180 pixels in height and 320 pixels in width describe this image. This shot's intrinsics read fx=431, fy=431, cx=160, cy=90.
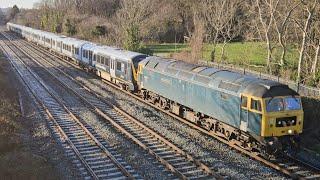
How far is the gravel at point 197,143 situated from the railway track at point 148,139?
0.48 metres

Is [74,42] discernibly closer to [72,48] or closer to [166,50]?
[72,48]

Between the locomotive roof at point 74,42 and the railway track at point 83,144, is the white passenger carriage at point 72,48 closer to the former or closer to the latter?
the locomotive roof at point 74,42

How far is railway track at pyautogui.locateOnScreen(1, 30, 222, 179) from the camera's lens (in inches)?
584

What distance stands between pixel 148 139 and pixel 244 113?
15.1 ft

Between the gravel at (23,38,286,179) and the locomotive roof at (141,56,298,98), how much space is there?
2.33 m

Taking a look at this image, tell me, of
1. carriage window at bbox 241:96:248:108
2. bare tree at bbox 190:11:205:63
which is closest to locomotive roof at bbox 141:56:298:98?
carriage window at bbox 241:96:248:108

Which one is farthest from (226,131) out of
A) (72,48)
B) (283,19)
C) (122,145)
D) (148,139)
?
(72,48)

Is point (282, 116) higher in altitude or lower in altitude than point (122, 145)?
higher

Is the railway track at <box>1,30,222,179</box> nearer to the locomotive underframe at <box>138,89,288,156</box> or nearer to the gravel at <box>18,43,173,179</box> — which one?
the gravel at <box>18,43,173,179</box>

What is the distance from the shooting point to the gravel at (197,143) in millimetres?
14869

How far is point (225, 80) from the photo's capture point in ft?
58.7

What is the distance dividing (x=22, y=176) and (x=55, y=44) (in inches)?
1709

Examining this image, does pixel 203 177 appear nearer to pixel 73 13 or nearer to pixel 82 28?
pixel 82 28

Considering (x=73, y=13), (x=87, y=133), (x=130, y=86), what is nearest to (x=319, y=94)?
(x=87, y=133)
